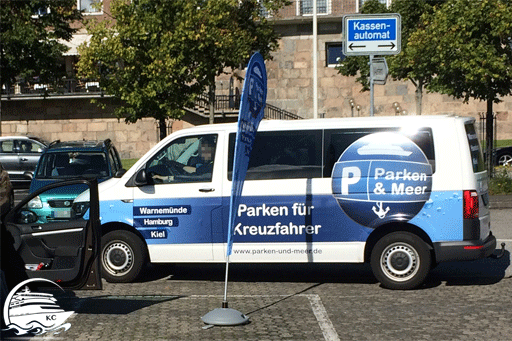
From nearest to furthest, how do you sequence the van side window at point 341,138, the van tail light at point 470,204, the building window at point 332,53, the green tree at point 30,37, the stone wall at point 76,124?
the van tail light at point 470,204 → the van side window at point 341,138 → the green tree at point 30,37 → the stone wall at point 76,124 → the building window at point 332,53

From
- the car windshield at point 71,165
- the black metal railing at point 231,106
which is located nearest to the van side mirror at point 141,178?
the car windshield at point 71,165

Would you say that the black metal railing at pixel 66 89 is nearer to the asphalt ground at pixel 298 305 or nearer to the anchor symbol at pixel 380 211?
the asphalt ground at pixel 298 305

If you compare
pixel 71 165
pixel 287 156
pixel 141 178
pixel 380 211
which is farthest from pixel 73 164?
pixel 380 211

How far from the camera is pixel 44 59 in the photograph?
28.4 metres

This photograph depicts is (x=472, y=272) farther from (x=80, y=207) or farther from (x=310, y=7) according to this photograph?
(x=310, y=7)

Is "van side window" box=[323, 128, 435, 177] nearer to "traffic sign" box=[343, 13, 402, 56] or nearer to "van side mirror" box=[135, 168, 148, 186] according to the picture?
"van side mirror" box=[135, 168, 148, 186]

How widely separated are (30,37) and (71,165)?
14.5m

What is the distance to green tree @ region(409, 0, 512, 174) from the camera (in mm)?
19500

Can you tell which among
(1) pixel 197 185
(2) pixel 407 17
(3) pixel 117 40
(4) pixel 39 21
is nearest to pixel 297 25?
(2) pixel 407 17

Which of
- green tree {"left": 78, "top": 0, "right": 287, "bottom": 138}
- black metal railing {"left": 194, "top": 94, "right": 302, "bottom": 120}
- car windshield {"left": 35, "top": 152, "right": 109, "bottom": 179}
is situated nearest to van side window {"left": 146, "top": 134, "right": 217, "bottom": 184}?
car windshield {"left": 35, "top": 152, "right": 109, "bottom": 179}

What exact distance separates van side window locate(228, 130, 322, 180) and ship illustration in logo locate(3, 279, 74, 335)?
275 centimetres

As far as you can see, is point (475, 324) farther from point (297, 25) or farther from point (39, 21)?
point (297, 25)

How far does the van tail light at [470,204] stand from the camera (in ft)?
30.0

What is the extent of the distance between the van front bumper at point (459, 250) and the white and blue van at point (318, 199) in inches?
0.5
